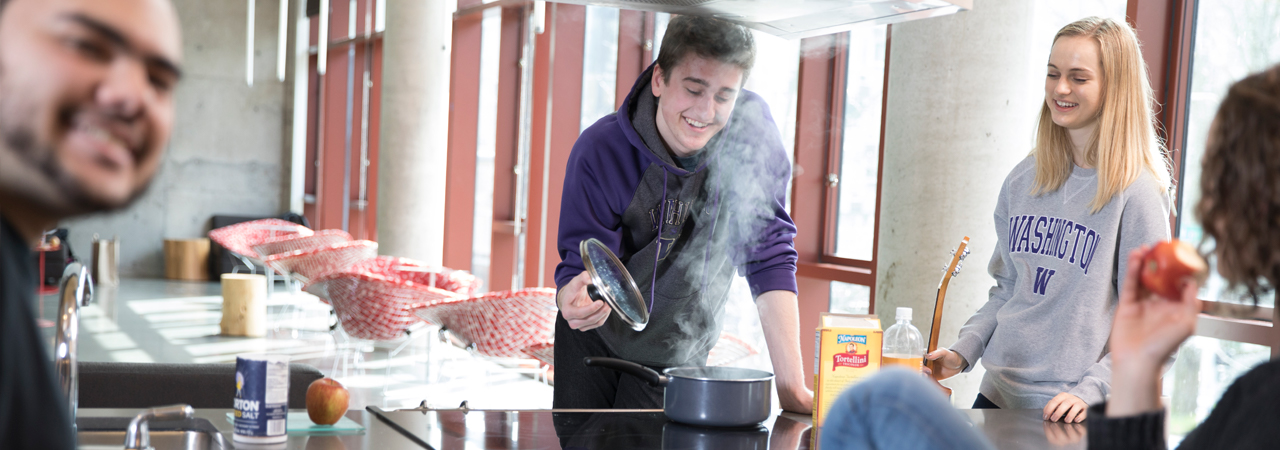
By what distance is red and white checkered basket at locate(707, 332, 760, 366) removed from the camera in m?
3.65

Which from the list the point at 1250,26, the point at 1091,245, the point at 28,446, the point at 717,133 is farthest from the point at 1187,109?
the point at 28,446

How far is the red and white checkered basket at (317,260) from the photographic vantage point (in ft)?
21.6

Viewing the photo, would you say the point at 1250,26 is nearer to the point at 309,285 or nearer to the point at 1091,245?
the point at 1091,245

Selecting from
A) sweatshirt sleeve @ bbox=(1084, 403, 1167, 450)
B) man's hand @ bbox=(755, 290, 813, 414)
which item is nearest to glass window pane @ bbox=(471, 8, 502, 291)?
man's hand @ bbox=(755, 290, 813, 414)

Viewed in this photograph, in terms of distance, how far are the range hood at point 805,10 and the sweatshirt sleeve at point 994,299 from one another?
1.91ft

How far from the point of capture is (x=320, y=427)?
1.38 m

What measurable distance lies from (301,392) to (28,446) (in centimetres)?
170

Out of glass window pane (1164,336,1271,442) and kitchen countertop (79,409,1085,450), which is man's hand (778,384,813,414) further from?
glass window pane (1164,336,1271,442)

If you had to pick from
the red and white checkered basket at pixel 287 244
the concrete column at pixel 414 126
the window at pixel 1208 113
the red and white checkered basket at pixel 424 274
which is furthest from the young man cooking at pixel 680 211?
the red and white checkered basket at pixel 287 244

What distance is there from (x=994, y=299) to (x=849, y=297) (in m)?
2.43

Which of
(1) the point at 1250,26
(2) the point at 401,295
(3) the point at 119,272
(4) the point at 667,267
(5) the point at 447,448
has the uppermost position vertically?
(1) the point at 1250,26

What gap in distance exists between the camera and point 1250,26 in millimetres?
2932

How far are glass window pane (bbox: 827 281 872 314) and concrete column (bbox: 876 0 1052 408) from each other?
1.11 metres

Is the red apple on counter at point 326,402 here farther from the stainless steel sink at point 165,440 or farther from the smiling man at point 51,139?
the smiling man at point 51,139
